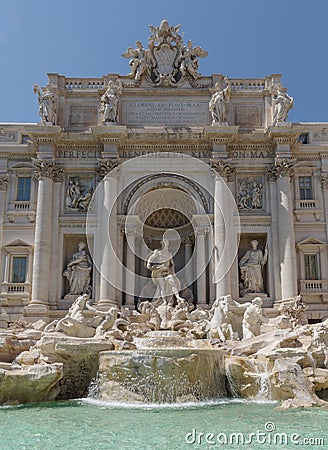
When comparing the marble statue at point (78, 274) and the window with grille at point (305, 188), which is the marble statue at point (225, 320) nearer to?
the marble statue at point (78, 274)

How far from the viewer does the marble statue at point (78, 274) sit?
2316 cm

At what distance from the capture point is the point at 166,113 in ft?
83.4

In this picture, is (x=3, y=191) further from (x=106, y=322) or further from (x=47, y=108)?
(x=106, y=322)

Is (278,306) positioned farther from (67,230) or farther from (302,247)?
(67,230)

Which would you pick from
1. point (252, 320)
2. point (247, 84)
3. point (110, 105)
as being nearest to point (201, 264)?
point (252, 320)

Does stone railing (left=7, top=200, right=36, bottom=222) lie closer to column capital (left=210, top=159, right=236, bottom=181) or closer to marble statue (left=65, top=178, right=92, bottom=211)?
marble statue (left=65, top=178, right=92, bottom=211)

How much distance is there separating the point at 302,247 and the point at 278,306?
3175 mm

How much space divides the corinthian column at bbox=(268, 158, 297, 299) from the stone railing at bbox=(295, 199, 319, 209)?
0.87 meters

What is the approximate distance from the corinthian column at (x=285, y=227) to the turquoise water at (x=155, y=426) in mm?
9836

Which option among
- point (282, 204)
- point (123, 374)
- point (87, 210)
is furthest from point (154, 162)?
point (123, 374)

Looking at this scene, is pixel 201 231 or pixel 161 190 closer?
pixel 201 231

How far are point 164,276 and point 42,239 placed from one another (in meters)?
5.68

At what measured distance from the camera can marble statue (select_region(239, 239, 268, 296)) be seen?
23188mm

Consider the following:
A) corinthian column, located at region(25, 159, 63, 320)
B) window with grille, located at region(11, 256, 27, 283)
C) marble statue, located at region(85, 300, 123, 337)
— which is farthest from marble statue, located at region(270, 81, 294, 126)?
window with grille, located at region(11, 256, 27, 283)
